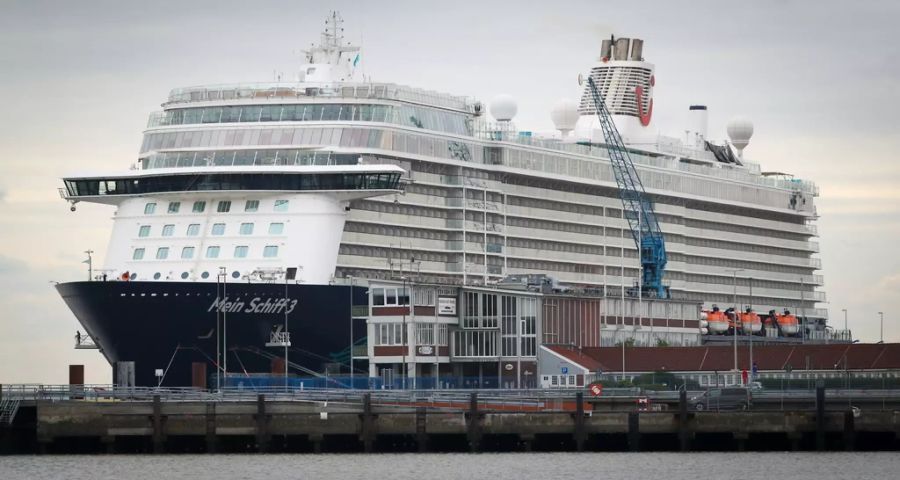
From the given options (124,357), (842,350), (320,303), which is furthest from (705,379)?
(124,357)

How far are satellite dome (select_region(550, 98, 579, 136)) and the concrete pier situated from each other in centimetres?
5143

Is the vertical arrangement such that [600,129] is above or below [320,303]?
above

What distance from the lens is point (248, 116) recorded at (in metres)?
117

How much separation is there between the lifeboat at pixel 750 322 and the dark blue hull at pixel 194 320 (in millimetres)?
41484

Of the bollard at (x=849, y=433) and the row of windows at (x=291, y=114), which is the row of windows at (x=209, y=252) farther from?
the bollard at (x=849, y=433)

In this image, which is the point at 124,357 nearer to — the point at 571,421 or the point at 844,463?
the point at 571,421

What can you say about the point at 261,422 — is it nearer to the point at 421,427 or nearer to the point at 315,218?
the point at 421,427

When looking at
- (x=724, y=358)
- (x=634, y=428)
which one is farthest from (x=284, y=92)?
(x=634, y=428)

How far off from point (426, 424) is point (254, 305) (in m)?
19.9

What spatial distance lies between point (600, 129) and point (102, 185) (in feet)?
131

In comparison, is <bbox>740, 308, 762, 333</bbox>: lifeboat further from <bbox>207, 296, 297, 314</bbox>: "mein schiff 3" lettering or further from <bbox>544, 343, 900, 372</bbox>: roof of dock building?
<bbox>207, 296, 297, 314</bbox>: "mein schiff 3" lettering

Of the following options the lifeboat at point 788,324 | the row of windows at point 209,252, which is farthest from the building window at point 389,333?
the lifeboat at point 788,324

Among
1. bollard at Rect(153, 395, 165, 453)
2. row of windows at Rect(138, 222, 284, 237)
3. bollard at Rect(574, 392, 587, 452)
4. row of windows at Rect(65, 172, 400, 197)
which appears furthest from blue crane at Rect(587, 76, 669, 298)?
bollard at Rect(153, 395, 165, 453)

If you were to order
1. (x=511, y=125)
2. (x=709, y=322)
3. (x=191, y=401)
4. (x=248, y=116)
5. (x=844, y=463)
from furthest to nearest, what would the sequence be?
(x=709, y=322) → (x=511, y=125) → (x=248, y=116) → (x=191, y=401) → (x=844, y=463)
